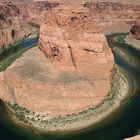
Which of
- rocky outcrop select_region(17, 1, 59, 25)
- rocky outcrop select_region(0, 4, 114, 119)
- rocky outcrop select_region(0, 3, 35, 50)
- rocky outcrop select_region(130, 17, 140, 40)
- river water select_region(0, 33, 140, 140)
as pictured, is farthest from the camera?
rocky outcrop select_region(17, 1, 59, 25)

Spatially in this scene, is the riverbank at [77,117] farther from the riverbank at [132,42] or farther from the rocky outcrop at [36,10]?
the rocky outcrop at [36,10]

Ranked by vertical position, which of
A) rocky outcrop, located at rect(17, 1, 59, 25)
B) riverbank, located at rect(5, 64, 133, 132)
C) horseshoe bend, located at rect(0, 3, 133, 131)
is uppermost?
horseshoe bend, located at rect(0, 3, 133, 131)

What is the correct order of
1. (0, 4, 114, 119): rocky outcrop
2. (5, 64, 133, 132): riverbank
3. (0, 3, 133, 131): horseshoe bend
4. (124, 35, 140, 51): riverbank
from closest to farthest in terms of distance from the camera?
(5, 64, 133, 132): riverbank < (0, 3, 133, 131): horseshoe bend < (0, 4, 114, 119): rocky outcrop < (124, 35, 140, 51): riverbank

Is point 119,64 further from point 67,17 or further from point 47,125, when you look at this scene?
point 47,125

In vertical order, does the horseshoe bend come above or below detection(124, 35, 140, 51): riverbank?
above

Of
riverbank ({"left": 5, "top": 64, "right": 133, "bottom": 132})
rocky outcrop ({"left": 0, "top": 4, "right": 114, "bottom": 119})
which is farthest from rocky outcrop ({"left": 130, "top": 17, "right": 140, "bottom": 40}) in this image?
riverbank ({"left": 5, "top": 64, "right": 133, "bottom": 132})

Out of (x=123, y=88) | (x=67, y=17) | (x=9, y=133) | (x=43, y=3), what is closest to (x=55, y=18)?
(x=67, y=17)

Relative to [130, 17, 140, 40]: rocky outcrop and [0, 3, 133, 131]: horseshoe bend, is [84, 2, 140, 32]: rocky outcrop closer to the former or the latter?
[130, 17, 140, 40]: rocky outcrop

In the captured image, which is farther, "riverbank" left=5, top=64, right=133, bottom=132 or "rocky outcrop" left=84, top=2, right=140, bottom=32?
"rocky outcrop" left=84, top=2, right=140, bottom=32

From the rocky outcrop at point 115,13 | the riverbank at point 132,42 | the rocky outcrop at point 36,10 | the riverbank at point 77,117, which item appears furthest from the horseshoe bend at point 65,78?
the rocky outcrop at point 36,10
